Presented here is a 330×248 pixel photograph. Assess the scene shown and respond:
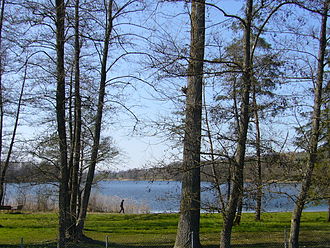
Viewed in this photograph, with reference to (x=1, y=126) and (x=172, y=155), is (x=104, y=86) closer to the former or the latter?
(x=172, y=155)

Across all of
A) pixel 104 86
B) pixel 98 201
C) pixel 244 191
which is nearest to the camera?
pixel 244 191

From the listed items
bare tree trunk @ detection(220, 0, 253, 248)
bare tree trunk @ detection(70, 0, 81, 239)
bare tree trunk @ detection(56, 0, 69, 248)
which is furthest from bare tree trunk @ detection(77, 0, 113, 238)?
bare tree trunk @ detection(220, 0, 253, 248)

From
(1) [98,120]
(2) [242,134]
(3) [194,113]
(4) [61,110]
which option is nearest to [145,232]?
(1) [98,120]

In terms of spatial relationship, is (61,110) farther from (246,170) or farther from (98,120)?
(98,120)

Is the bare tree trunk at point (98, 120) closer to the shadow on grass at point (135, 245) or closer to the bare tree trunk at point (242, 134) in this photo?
the shadow on grass at point (135, 245)

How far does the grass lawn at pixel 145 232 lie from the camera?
13.0 meters

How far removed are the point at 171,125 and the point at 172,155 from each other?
631mm

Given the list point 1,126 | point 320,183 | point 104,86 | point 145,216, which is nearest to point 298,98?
point 320,183

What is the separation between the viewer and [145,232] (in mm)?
16172

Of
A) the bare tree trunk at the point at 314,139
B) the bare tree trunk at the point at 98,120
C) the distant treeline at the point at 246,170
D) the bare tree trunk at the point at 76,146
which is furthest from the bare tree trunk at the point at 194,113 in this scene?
the bare tree trunk at the point at 98,120

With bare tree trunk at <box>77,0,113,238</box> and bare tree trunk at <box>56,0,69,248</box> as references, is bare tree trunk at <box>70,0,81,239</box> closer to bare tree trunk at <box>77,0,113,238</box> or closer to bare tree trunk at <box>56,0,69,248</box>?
bare tree trunk at <box>77,0,113,238</box>

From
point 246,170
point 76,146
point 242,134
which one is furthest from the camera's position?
point 76,146

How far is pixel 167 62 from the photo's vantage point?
7016 mm

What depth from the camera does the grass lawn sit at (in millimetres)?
12987
